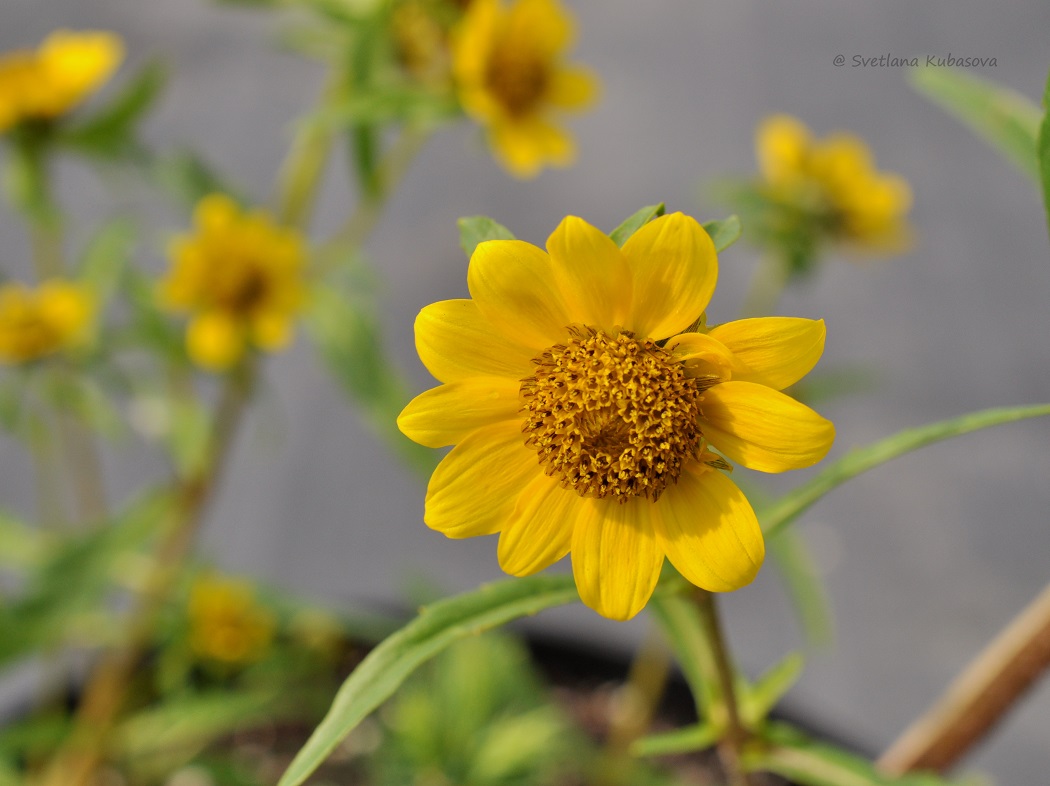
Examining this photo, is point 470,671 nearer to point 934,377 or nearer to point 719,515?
point 719,515

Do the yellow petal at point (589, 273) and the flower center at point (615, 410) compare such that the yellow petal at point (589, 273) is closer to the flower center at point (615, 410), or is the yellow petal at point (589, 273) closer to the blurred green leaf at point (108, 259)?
the flower center at point (615, 410)

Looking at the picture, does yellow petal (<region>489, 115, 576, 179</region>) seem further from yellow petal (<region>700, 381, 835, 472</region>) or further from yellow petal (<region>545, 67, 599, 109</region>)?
yellow petal (<region>700, 381, 835, 472</region>)

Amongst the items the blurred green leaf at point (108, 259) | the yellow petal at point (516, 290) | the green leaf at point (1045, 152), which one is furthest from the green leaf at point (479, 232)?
the blurred green leaf at point (108, 259)

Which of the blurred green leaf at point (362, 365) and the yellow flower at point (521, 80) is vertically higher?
the yellow flower at point (521, 80)

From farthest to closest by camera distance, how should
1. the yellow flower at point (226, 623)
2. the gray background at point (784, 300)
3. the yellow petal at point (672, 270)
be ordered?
the gray background at point (784, 300), the yellow flower at point (226, 623), the yellow petal at point (672, 270)

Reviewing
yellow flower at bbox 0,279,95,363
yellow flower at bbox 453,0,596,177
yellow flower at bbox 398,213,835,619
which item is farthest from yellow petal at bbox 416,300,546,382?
yellow flower at bbox 0,279,95,363

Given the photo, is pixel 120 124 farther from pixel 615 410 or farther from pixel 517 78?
pixel 615 410
